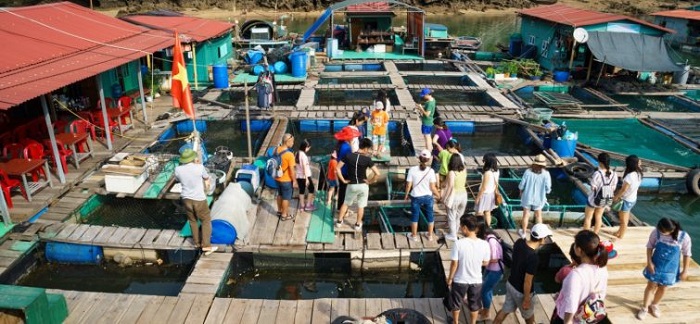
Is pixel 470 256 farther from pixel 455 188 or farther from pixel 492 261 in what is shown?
pixel 455 188

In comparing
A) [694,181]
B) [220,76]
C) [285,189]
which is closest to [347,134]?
[285,189]

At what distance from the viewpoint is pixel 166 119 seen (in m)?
15.7

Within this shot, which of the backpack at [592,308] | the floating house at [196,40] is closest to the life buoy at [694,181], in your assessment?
the backpack at [592,308]

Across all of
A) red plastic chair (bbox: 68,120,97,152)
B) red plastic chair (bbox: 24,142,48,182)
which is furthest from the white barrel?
red plastic chair (bbox: 68,120,97,152)

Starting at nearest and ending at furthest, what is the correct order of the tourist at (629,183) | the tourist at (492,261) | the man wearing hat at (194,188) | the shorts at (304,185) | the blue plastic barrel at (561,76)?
the tourist at (492,261)
the man wearing hat at (194,188)
the tourist at (629,183)
the shorts at (304,185)
the blue plastic barrel at (561,76)

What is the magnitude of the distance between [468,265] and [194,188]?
4.50 metres

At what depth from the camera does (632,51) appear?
2067 cm

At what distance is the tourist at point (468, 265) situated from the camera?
218 inches

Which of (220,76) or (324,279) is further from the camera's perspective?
(220,76)

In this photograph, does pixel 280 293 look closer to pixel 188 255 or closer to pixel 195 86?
pixel 188 255

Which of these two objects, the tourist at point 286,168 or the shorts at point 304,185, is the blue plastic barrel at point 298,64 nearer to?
the shorts at point 304,185

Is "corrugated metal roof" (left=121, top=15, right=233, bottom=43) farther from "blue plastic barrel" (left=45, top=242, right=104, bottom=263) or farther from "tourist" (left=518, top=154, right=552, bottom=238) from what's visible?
"tourist" (left=518, top=154, right=552, bottom=238)

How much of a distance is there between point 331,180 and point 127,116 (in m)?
9.42

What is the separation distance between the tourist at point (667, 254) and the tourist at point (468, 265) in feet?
7.23
